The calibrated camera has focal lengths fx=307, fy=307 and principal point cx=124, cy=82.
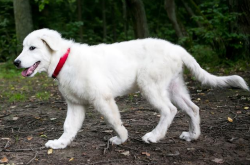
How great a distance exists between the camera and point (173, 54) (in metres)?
4.14

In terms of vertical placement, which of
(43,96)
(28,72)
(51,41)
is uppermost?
(51,41)

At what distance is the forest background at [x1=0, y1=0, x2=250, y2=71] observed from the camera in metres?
9.10

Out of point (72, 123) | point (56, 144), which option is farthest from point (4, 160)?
point (72, 123)

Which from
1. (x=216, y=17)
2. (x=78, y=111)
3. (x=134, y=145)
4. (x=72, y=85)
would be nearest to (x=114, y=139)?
(x=134, y=145)

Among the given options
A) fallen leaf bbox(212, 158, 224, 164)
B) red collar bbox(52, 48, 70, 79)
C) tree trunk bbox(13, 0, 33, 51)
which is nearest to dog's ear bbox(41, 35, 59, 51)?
red collar bbox(52, 48, 70, 79)

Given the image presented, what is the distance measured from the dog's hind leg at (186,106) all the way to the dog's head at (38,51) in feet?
5.77

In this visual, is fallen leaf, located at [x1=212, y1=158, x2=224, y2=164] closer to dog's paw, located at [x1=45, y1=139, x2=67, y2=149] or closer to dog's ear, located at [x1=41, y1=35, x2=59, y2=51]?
dog's paw, located at [x1=45, y1=139, x2=67, y2=149]

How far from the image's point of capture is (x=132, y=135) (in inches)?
178

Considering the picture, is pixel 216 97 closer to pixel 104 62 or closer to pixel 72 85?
pixel 104 62

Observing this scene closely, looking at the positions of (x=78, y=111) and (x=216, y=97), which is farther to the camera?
(x=216, y=97)

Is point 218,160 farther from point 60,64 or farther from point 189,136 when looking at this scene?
point 60,64

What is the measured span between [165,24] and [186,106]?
17.2 m

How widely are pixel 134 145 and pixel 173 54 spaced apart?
1.32 meters

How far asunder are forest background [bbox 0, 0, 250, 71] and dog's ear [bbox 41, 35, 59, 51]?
6.12m
